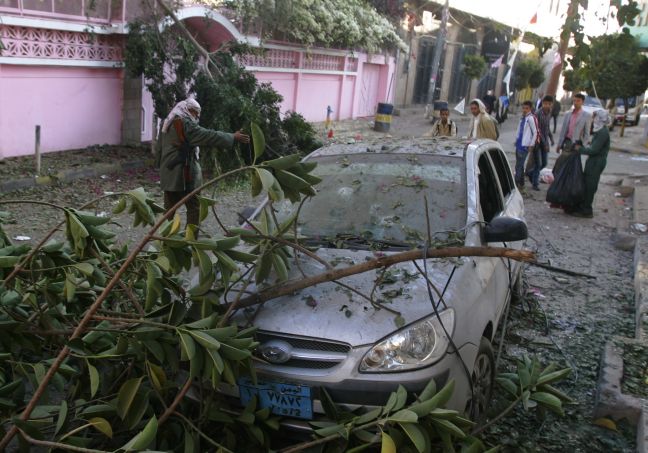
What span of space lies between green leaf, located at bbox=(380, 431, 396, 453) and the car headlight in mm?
441

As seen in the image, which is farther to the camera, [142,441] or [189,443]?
[189,443]

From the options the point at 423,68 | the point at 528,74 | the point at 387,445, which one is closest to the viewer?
the point at 387,445

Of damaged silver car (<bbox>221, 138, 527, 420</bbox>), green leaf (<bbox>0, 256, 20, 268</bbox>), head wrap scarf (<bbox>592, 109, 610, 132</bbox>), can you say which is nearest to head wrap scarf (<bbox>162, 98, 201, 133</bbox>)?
damaged silver car (<bbox>221, 138, 527, 420</bbox>)

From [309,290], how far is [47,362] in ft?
→ 4.38

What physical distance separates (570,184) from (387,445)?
8.17m

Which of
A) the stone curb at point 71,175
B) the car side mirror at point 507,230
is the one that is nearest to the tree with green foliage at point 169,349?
the car side mirror at point 507,230

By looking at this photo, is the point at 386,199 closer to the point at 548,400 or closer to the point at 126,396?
the point at 548,400

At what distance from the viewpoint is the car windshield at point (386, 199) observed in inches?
151

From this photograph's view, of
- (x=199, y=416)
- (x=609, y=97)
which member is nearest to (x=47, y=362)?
(x=199, y=416)

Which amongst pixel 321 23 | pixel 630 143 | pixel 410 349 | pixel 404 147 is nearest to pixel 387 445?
pixel 410 349

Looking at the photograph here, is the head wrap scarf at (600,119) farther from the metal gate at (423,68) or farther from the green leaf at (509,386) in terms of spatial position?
the metal gate at (423,68)

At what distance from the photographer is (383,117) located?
19812mm

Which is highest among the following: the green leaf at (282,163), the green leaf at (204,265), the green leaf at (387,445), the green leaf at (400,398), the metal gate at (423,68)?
the metal gate at (423,68)

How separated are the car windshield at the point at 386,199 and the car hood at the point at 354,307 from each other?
46cm
